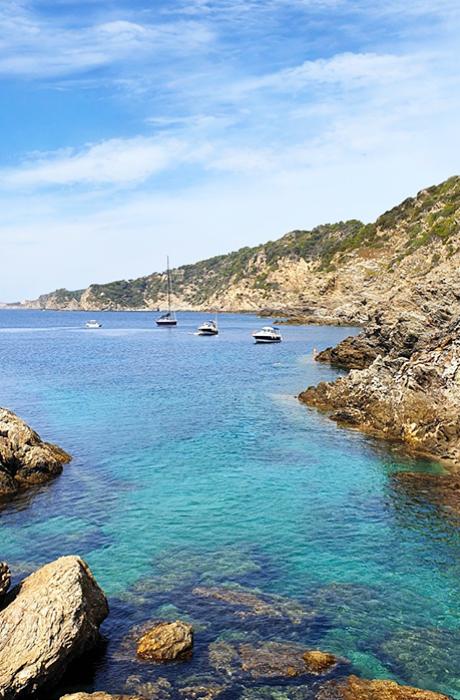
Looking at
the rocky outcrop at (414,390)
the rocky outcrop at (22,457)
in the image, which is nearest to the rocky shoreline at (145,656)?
the rocky outcrop at (22,457)

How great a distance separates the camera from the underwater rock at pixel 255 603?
17.2m

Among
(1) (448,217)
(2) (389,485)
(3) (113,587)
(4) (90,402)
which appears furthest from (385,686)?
(1) (448,217)

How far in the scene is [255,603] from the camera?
17.9 meters

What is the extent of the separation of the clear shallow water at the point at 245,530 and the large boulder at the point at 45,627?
3.61ft

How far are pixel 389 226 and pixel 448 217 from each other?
1251 inches

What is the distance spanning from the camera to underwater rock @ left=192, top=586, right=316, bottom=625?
17234mm

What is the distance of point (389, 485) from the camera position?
29.5 m

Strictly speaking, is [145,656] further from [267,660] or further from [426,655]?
[426,655]

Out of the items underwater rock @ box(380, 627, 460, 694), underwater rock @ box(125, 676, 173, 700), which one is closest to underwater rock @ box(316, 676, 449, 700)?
underwater rock @ box(380, 627, 460, 694)

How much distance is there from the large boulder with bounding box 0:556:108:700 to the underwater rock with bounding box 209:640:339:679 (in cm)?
330

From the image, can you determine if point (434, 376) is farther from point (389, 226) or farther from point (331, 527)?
point (389, 226)

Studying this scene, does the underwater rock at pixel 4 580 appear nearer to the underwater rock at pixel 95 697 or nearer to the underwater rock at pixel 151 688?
the underwater rock at pixel 95 697

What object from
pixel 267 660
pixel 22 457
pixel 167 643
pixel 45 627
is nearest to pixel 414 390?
pixel 22 457

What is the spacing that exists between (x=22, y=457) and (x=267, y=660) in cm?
1926
